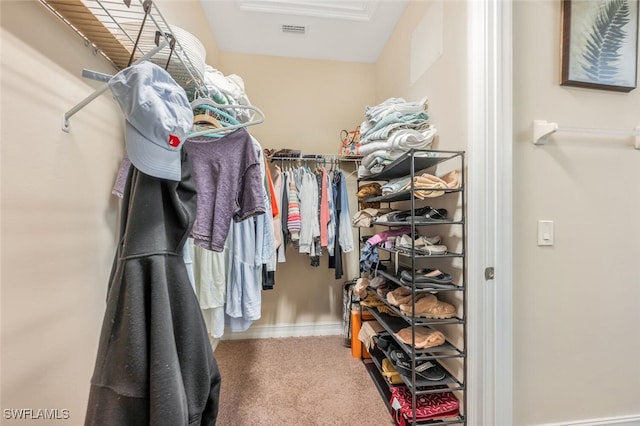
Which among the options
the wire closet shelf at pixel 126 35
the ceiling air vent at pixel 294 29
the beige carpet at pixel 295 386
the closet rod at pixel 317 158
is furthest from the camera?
the closet rod at pixel 317 158

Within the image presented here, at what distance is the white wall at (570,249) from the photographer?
122 cm

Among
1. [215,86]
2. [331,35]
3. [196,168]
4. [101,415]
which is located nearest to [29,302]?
[101,415]

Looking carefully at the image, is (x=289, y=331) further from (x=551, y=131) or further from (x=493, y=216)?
(x=551, y=131)

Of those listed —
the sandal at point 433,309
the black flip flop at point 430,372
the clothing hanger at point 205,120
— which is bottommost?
the black flip flop at point 430,372

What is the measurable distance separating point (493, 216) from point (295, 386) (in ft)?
5.24

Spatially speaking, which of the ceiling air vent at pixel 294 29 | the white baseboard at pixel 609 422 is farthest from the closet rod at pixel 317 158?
the white baseboard at pixel 609 422

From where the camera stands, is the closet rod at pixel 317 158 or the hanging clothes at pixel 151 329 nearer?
the hanging clothes at pixel 151 329

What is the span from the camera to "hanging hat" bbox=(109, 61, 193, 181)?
0.59m

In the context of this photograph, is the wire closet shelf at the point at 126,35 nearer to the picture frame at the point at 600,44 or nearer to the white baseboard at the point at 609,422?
the picture frame at the point at 600,44

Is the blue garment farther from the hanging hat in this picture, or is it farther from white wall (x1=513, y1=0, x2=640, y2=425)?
the hanging hat

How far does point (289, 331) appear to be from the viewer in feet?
8.17

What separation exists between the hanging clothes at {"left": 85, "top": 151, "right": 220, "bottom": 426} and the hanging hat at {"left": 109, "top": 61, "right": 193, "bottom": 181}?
0.17 feet

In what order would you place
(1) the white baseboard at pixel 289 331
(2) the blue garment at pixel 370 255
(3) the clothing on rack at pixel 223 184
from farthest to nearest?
1. (1) the white baseboard at pixel 289 331
2. (2) the blue garment at pixel 370 255
3. (3) the clothing on rack at pixel 223 184

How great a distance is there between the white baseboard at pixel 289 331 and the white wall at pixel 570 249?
1.57m
